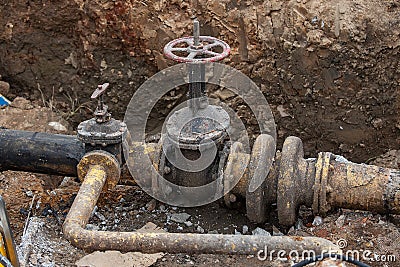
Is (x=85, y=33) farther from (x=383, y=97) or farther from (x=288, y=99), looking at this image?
(x=383, y=97)

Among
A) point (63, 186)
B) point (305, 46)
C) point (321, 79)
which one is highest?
point (305, 46)

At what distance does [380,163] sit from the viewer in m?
4.24

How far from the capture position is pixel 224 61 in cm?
434

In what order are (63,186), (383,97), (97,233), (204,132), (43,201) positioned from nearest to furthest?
(97,233) → (204,132) → (43,201) → (63,186) → (383,97)

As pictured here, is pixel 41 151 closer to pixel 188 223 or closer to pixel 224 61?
pixel 188 223

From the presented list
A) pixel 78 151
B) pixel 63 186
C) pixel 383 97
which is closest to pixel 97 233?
pixel 78 151

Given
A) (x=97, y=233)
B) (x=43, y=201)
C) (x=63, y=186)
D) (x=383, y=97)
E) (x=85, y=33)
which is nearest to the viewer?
(x=97, y=233)

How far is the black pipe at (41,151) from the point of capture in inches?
125

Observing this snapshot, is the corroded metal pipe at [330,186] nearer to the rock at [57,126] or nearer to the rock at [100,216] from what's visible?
the rock at [100,216]

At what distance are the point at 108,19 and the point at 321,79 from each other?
1727 millimetres

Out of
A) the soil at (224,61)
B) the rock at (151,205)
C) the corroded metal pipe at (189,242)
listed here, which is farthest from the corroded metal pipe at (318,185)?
the corroded metal pipe at (189,242)

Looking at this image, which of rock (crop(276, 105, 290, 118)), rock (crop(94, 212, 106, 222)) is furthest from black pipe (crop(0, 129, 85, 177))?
rock (crop(276, 105, 290, 118))

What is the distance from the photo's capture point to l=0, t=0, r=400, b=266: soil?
367cm

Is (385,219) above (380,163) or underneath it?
above
